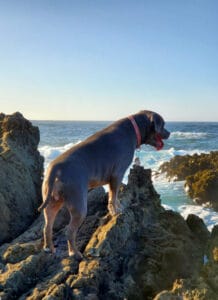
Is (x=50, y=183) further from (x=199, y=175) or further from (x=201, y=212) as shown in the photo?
(x=199, y=175)

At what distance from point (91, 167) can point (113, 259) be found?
123cm

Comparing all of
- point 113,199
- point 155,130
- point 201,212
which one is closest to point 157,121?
point 155,130

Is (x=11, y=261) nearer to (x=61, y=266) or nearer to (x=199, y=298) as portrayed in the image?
(x=61, y=266)

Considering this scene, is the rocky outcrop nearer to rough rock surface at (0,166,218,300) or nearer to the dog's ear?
the dog's ear

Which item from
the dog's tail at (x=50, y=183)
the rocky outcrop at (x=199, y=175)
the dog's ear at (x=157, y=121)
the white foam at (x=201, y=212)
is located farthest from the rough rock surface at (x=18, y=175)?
the rocky outcrop at (x=199, y=175)

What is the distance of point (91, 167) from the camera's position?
494 centimetres

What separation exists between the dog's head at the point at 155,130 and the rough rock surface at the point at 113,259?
1.00 meters

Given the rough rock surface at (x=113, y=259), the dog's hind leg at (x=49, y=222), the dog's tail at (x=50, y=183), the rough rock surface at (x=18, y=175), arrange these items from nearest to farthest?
the rough rock surface at (x=113, y=259) < the dog's tail at (x=50, y=183) < the dog's hind leg at (x=49, y=222) < the rough rock surface at (x=18, y=175)

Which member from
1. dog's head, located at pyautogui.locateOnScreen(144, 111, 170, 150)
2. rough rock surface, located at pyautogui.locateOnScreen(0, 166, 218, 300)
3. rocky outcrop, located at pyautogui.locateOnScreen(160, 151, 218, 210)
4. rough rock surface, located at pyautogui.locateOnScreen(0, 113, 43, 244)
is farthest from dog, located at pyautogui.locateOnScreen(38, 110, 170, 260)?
rocky outcrop, located at pyautogui.locateOnScreen(160, 151, 218, 210)

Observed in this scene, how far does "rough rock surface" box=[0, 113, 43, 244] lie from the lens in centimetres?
523

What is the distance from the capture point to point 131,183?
5.93 metres

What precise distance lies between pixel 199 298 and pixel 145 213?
198 cm

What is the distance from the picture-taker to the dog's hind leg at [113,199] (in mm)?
5102

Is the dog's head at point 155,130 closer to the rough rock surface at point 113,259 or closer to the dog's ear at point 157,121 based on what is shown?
the dog's ear at point 157,121
